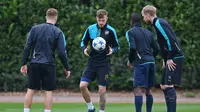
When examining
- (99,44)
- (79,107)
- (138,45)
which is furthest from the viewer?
(79,107)

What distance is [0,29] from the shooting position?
17.2 m

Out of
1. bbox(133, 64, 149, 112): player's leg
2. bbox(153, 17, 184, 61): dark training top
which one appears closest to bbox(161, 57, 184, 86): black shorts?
bbox(153, 17, 184, 61): dark training top

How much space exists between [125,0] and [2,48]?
13.1ft

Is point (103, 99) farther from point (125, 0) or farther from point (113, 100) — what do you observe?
point (125, 0)

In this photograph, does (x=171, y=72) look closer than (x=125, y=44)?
Yes

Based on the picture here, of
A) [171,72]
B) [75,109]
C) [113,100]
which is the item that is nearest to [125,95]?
[113,100]

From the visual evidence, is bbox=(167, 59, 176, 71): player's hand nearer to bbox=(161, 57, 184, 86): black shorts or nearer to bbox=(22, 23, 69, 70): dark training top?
bbox=(161, 57, 184, 86): black shorts

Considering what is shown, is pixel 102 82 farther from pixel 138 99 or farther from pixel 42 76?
pixel 42 76

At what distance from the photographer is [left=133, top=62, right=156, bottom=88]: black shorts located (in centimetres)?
1085

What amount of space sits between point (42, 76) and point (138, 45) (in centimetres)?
198

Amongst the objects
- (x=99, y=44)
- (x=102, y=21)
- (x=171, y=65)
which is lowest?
(x=171, y=65)

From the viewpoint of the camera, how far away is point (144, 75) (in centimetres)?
1093

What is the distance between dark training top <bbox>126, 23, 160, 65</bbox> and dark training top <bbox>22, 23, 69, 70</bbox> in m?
1.35

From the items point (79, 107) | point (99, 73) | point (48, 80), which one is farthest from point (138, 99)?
point (79, 107)
